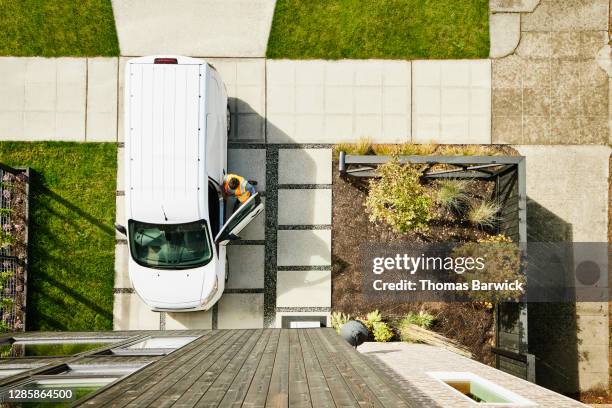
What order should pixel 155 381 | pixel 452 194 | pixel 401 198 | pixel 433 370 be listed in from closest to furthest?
1. pixel 155 381
2. pixel 433 370
3. pixel 401 198
4. pixel 452 194

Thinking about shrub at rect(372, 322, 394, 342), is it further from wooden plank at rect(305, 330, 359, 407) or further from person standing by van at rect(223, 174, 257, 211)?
person standing by van at rect(223, 174, 257, 211)

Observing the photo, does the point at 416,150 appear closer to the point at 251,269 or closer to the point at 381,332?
the point at 381,332

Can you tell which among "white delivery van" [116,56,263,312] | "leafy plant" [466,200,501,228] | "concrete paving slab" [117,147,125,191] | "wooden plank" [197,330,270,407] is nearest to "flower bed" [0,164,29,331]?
"concrete paving slab" [117,147,125,191]

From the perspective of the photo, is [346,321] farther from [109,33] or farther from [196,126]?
[109,33]

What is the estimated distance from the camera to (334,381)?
4793 millimetres

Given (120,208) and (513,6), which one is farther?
(513,6)

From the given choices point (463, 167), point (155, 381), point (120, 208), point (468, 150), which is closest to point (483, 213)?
point (463, 167)

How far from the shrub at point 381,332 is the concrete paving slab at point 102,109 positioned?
6.12m

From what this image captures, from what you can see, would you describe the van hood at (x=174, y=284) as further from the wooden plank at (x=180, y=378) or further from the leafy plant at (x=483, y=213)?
the leafy plant at (x=483, y=213)

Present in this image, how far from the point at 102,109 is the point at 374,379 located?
7317 mm

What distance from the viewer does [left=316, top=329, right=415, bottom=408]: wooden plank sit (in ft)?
13.8

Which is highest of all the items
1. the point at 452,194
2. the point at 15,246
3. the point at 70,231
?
the point at 452,194

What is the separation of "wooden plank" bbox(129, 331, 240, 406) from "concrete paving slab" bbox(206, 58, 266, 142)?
4134 millimetres

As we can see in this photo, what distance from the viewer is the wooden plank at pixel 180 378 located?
414 centimetres
